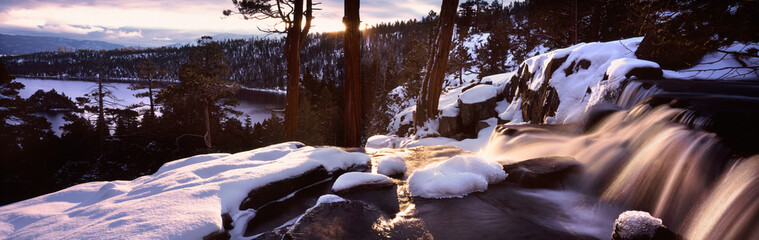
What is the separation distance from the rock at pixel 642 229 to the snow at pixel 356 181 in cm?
286

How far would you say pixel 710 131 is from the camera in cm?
354

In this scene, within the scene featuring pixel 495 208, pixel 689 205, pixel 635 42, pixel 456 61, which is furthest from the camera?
pixel 456 61

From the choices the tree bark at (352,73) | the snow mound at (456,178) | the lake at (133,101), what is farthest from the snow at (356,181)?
the lake at (133,101)

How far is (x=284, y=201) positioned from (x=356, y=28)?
6.43 meters

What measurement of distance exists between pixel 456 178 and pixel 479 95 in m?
13.4

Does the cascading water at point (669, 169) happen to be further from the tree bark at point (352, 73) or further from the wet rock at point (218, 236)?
the tree bark at point (352, 73)

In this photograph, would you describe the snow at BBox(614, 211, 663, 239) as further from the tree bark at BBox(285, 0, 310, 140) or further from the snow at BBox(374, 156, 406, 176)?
the tree bark at BBox(285, 0, 310, 140)

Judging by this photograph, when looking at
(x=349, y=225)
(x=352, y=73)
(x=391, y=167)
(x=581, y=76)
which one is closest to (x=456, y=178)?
→ (x=391, y=167)

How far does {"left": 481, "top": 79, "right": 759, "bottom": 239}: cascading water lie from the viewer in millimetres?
2668

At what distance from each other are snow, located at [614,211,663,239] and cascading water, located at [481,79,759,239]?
509 mm

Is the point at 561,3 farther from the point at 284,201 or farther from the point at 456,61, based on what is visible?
the point at 284,201

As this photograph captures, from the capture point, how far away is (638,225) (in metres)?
2.60

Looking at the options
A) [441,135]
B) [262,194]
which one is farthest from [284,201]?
[441,135]

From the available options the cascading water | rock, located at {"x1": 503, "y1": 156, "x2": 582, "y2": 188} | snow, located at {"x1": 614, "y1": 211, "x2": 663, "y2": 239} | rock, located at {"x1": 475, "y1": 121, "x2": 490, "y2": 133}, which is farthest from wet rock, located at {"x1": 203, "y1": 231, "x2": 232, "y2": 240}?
rock, located at {"x1": 475, "y1": 121, "x2": 490, "y2": 133}
